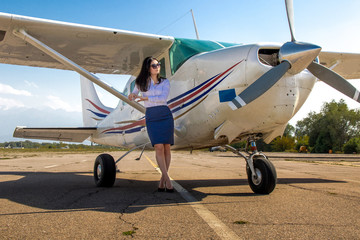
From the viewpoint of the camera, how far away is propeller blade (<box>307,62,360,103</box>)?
4277mm

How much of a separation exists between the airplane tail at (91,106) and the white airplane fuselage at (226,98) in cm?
589

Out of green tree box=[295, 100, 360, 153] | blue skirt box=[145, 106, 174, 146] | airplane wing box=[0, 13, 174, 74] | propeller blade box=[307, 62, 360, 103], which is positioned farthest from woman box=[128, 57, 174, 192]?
green tree box=[295, 100, 360, 153]

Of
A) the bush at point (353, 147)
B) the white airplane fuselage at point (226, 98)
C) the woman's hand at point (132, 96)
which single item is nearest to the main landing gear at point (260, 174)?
the white airplane fuselage at point (226, 98)

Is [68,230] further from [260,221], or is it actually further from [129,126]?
[129,126]

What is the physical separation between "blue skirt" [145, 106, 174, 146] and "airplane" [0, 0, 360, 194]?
710 millimetres

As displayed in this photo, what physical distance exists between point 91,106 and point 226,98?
28.1 ft

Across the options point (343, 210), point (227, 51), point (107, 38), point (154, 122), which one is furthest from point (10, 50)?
point (343, 210)

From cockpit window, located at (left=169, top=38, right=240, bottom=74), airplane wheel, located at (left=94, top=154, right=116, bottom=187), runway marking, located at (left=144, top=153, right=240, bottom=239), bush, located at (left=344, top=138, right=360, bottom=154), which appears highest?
cockpit window, located at (left=169, top=38, right=240, bottom=74)

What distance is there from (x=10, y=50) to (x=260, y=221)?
6326 millimetres

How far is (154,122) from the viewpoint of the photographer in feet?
13.5

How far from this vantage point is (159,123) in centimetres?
412

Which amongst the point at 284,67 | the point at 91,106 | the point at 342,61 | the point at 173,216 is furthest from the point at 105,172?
the point at 91,106

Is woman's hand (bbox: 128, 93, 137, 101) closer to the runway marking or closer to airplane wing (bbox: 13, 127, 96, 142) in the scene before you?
the runway marking

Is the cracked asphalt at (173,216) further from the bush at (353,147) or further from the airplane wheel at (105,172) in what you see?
the bush at (353,147)
